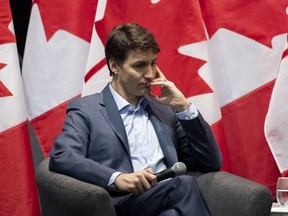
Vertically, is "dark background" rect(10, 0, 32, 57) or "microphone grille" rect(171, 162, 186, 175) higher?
"dark background" rect(10, 0, 32, 57)

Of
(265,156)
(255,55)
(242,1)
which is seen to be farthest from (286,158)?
(242,1)

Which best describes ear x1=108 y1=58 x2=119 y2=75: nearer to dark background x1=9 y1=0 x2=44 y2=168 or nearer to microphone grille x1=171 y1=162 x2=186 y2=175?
microphone grille x1=171 y1=162 x2=186 y2=175

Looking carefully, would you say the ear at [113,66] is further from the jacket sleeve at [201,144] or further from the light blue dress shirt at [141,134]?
the jacket sleeve at [201,144]

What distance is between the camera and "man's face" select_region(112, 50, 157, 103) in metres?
2.74

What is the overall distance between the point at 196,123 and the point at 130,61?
0.35 metres

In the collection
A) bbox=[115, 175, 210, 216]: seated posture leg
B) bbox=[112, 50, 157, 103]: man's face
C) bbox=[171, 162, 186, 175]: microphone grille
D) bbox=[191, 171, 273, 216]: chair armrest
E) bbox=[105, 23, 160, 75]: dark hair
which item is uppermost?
bbox=[105, 23, 160, 75]: dark hair

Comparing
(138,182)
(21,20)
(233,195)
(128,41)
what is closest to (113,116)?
(128,41)

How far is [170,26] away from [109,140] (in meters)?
0.76

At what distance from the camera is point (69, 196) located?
247 cm

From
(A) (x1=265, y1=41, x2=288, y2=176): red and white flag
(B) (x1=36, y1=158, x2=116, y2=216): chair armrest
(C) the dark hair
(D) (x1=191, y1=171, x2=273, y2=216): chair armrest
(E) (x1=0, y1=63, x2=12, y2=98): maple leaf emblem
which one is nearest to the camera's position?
(B) (x1=36, y1=158, x2=116, y2=216): chair armrest

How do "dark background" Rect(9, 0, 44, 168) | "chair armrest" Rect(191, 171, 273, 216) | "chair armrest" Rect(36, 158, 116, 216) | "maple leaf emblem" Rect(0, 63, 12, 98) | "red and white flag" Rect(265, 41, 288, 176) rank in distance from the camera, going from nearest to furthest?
"chair armrest" Rect(36, 158, 116, 216) < "chair armrest" Rect(191, 171, 273, 216) < "red and white flag" Rect(265, 41, 288, 176) < "maple leaf emblem" Rect(0, 63, 12, 98) < "dark background" Rect(9, 0, 44, 168)

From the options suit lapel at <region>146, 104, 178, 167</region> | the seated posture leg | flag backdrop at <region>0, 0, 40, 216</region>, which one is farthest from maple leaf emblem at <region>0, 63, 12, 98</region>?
the seated posture leg

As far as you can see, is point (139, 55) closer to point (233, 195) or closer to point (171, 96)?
point (171, 96)

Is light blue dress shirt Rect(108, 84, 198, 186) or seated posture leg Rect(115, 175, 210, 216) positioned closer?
seated posture leg Rect(115, 175, 210, 216)
